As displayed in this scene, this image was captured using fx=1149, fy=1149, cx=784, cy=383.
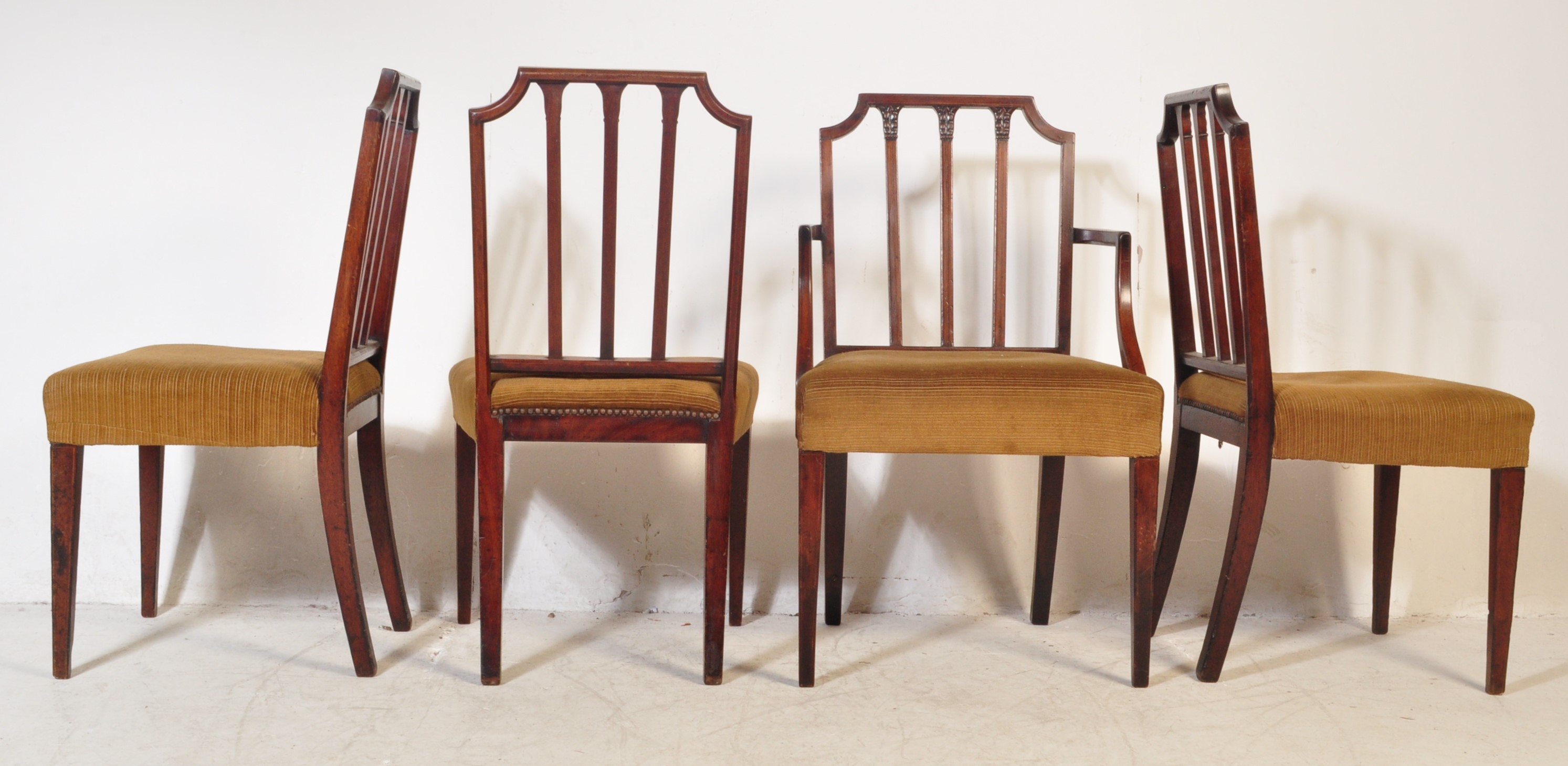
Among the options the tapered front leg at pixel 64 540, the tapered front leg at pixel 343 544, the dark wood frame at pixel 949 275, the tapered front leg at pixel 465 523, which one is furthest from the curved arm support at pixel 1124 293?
the tapered front leg at pixel 64 540

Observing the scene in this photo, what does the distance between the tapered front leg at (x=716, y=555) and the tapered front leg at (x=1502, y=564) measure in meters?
1.26

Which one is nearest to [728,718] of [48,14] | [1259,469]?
[1259,469]

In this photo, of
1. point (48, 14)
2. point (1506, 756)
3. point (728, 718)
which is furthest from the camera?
point (48, 14)

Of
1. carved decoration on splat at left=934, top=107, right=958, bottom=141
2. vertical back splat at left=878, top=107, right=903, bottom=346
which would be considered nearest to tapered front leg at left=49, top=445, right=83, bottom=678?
vertical back splat at left=878, top=107, right=903, bottom=346

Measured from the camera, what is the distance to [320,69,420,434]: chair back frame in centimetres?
179

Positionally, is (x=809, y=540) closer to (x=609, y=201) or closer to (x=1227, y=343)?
(x=609, y=201)

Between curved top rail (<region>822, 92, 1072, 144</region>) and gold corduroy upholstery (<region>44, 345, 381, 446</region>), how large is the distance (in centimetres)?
110

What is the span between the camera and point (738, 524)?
2.21 metres

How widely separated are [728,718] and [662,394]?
51 centimetres

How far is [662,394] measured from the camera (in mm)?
1794

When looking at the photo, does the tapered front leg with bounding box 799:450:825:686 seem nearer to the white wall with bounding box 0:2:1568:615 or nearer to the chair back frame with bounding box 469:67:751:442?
the chair back frame with bounding box 469:67:751:442

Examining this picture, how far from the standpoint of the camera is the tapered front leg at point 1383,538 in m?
2.30

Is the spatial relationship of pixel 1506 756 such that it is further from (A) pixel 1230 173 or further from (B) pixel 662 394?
(B) pixel 662 394

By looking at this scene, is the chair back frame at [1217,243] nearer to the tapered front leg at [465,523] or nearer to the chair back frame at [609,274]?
the chair back frame at [609,274]
